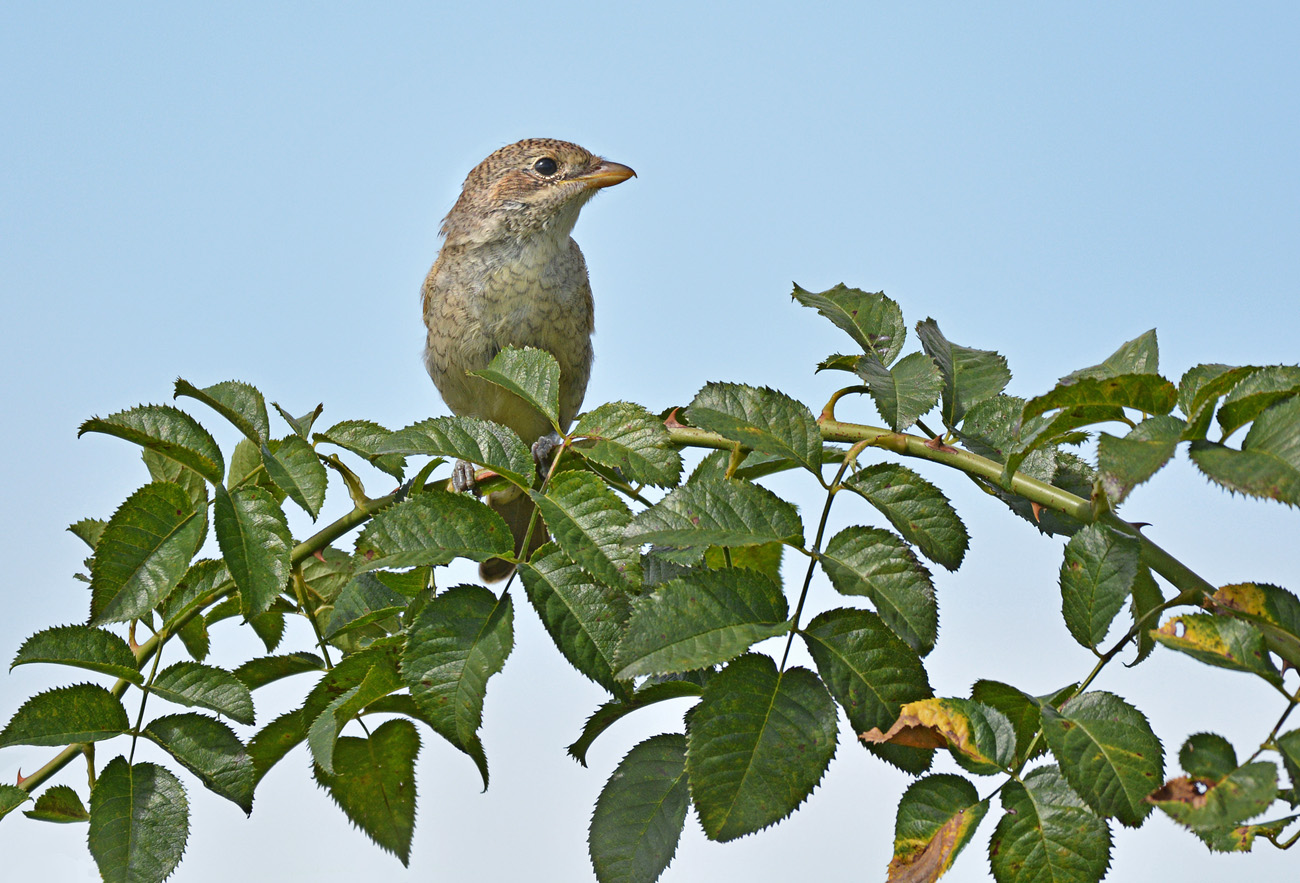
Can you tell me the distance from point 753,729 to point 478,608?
1.27ft

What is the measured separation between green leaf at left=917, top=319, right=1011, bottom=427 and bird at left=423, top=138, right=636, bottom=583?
2682 millimetres

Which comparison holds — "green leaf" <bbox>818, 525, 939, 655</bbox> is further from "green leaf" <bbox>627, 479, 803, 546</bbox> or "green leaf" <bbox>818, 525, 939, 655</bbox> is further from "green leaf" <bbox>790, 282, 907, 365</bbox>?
"green leaf" <bbox>790, 282, 907, 365</bbox>

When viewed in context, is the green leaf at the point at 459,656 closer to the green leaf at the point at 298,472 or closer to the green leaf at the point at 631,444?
the green leaf at the point at 631,444

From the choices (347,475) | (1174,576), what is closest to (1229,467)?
(1174,576)

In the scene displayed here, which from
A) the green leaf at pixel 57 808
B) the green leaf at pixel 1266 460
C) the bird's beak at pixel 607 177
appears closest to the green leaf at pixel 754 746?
the green leaf at pixel 1266 460

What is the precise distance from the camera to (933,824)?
133cm

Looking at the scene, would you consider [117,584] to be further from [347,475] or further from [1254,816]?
[1254,816]

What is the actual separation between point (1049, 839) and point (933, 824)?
128mm

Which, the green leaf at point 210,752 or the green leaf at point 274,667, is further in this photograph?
the green leaf at point 274,667

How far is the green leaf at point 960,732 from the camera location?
132 cm

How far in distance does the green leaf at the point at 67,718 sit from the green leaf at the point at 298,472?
0.42m

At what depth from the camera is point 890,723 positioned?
4.48 feet

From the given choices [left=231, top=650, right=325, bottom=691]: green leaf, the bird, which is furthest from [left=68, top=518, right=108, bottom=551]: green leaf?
the bird

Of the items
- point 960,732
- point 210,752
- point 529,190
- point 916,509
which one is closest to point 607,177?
point 529,190
